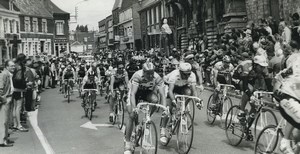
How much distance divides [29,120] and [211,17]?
74.1ft

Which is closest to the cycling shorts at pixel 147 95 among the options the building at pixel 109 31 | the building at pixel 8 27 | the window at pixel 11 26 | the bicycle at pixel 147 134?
the bicycle at pixel 147 134

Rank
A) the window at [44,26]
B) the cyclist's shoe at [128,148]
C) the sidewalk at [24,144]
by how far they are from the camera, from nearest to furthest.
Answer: the cyclist's shoe at [128,148] → the sidewalk at [24,144] → the window at [44,26]

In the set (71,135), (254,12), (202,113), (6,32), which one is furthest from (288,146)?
(6,32)

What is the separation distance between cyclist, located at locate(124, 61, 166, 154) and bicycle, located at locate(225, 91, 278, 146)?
62.0 inches

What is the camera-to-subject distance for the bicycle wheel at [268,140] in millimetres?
5750

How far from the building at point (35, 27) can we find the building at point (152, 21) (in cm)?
1481

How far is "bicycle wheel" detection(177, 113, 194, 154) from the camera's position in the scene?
7.52 meters

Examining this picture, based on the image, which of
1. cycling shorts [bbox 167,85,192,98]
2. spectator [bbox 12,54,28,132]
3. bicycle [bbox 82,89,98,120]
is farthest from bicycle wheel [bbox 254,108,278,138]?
spectator [bbox 12,54,28,132]

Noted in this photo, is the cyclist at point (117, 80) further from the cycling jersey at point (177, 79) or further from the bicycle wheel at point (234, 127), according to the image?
the bicycle wheel at point (234, 127)

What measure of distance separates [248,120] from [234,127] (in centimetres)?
58

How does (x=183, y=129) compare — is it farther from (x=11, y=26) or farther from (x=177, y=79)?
(x=11, y=26)

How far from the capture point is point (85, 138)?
1008cm

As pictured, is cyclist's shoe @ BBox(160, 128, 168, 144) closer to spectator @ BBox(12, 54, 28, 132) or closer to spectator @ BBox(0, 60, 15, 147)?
spectator @ BBox(0, 60, 15, 147)

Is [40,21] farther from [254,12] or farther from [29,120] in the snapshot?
[29,120]
